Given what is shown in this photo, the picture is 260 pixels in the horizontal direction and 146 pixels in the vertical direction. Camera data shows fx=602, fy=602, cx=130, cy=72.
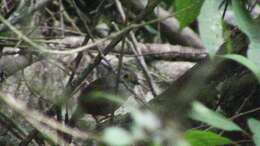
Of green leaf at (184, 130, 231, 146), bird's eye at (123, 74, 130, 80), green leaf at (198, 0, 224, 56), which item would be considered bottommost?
green leaf at (184, 130, 231, 146)

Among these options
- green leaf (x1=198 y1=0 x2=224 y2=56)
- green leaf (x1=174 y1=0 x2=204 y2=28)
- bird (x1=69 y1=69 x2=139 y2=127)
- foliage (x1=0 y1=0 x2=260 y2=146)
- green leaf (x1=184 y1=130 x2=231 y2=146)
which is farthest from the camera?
bird (x1=69 y1=69 x2=139 y2=127)

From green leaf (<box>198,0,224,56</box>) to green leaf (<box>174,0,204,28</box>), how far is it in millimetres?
99

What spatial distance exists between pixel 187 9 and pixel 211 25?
6.8 inches

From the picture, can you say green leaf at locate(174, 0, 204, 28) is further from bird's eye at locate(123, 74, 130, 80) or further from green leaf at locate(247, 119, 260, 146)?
bird's eye at locate(123, 74, 130, 80)

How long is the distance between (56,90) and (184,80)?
0.67 m

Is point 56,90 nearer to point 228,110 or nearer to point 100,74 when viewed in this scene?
point 100,74

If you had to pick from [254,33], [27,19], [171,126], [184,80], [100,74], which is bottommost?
[171,126]

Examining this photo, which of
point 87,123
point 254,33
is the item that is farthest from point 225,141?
point 87,123

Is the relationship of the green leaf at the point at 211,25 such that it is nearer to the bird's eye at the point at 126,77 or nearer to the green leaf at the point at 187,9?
the green leaf at the point at 187,9

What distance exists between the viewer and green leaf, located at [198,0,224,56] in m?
1.23

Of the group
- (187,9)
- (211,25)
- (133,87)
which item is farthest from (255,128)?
(133,87)

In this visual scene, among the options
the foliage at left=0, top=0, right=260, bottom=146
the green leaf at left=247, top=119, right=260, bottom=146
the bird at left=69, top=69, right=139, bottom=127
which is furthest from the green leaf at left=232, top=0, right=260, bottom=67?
the bird at left=69, top=69, right=139, bottom=127

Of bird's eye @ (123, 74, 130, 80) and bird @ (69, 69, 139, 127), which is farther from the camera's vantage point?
bird's eye @ (123, 74, 130, 80)

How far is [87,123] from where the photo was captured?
1971mm
